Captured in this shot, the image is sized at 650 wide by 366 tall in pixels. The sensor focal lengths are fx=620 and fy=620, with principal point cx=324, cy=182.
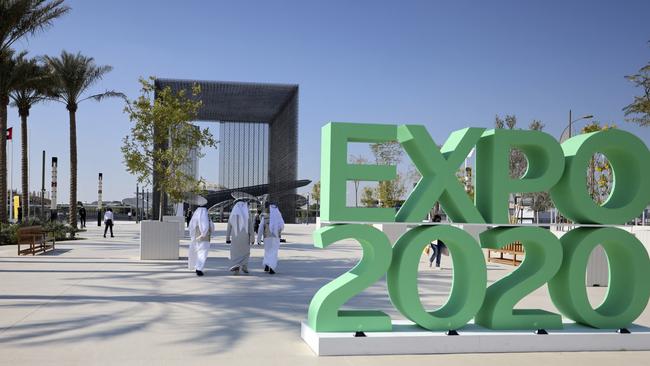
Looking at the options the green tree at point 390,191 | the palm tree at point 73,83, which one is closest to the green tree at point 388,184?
the green tree at point 390,191

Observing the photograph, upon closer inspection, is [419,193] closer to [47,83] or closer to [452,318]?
[452,318]

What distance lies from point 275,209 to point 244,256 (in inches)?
54.7

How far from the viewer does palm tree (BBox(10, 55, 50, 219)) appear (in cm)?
2612

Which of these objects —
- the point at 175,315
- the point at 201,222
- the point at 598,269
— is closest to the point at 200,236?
the point at 201,222

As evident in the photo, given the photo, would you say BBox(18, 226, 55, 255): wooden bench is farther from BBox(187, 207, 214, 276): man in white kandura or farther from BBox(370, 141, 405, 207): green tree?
BBox(370, 141, 405, 207): green tree

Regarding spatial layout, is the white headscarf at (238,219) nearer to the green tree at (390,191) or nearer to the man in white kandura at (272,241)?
the man in white kandura at (272,241)

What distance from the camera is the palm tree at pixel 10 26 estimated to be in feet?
70.2

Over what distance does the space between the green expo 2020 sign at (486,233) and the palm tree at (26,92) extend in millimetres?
23086

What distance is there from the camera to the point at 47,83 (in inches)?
1090

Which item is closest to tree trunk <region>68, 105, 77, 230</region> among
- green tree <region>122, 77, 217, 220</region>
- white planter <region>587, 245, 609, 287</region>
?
green tree <region>122, 77, 217, 220</region>

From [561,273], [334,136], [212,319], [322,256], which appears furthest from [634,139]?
[322,256]

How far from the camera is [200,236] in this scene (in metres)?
13.6

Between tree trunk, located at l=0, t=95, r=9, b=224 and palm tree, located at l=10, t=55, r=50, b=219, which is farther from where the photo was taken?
palm tree, located at l=10, t=55, r=50, b=219

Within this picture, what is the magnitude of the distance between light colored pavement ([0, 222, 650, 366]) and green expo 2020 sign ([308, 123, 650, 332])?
1.96 feet
